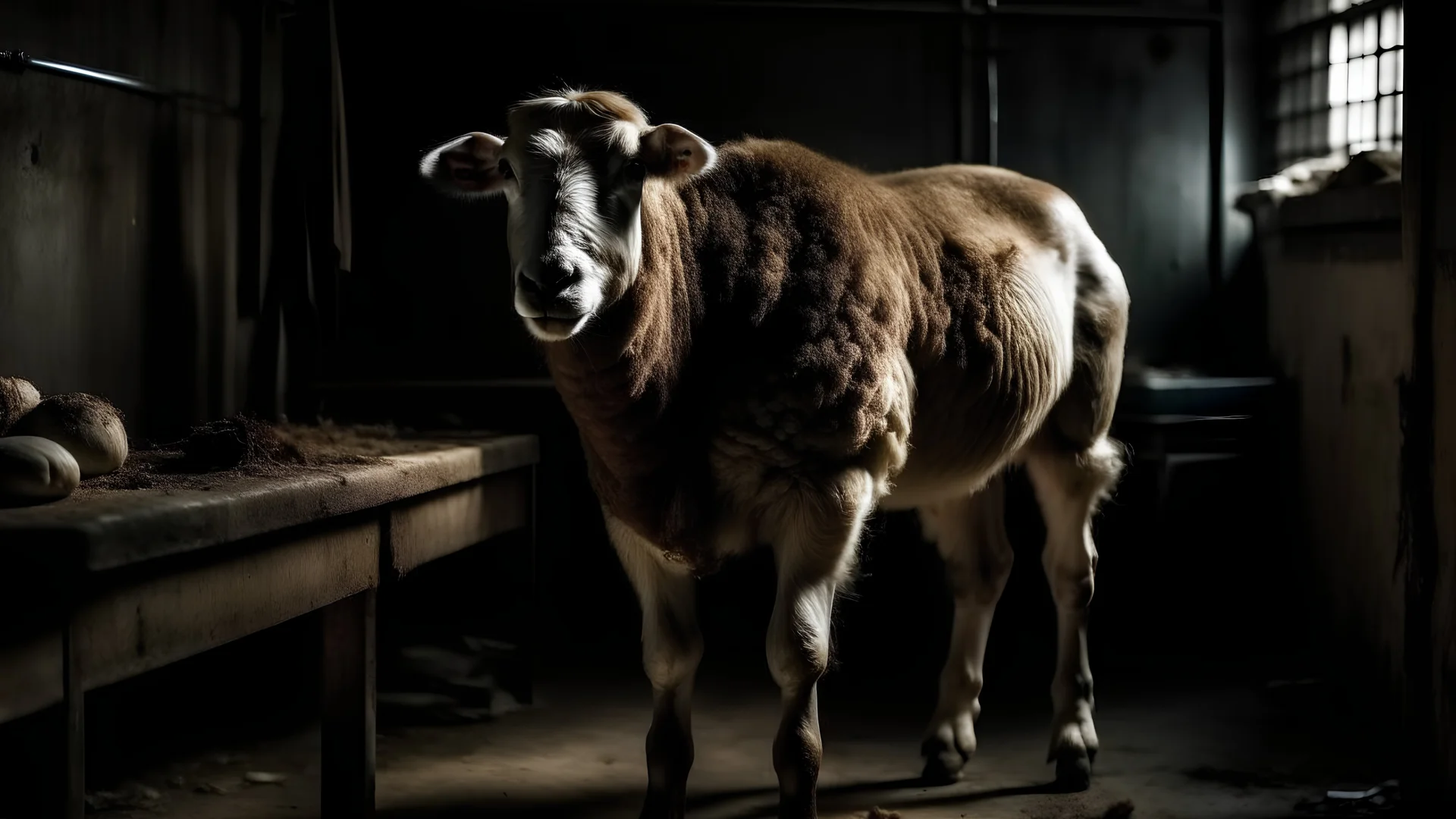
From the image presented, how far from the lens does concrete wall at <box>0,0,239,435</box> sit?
4051 mm

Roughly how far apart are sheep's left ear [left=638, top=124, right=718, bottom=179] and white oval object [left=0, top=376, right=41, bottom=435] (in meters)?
1.67

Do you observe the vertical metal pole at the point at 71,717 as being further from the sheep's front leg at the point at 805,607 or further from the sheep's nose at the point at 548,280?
the sheep's front leg at the point at 805,607

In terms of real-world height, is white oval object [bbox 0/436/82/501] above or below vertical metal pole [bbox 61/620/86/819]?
above

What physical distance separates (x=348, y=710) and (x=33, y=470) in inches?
50.4

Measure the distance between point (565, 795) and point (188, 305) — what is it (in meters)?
2.19

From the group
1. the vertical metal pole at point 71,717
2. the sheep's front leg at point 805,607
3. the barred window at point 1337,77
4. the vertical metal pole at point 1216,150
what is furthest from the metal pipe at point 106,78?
the barred window at point 1337,77

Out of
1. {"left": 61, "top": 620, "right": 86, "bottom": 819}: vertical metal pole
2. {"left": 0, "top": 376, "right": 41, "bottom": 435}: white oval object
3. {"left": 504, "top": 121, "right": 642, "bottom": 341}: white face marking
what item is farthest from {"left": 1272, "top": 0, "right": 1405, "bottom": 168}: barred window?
{"left": 61, "top": 620, "right": 86, "bottom": 819}: vertical metal pole

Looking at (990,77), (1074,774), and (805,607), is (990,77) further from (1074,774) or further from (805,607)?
(805,607)

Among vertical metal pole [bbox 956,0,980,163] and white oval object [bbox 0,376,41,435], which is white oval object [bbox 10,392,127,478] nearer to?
white oval object [bbox 0,376,41,435]

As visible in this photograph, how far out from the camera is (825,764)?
16.4ft

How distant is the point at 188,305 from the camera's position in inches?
199

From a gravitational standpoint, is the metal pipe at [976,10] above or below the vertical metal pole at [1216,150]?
above

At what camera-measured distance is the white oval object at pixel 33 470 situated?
3.05 metres

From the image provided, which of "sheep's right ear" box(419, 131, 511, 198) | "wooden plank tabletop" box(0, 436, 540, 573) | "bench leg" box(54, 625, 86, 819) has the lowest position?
"bench leg" box(54, 625, 86, 819)
